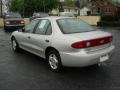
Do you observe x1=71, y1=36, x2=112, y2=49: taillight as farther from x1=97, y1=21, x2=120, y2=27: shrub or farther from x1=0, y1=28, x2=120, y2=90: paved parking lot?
x1=97, y1=21, x2=120, y2=27: shrub

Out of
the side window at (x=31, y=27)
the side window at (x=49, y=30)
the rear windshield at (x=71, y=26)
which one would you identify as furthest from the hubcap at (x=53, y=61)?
the side window at (x=31, y=27)

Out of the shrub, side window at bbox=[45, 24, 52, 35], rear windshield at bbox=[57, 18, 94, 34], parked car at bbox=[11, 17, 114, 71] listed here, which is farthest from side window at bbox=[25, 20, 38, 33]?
A: the shrub

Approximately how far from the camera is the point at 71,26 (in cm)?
671

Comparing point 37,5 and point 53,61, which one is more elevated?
point 37,5

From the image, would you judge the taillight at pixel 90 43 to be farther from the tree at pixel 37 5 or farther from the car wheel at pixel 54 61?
the tree at pixel 37 5

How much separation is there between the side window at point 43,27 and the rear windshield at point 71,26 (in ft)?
1.10

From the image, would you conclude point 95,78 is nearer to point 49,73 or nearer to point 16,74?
point 49,73

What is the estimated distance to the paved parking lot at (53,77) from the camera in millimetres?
5371

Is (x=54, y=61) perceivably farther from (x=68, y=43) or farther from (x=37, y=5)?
(x=37, y=5)

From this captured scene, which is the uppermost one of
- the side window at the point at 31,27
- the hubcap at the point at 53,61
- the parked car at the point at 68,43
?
the side window at the point at 31,27

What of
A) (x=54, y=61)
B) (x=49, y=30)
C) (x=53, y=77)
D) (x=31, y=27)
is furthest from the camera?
(x=31, y=27)

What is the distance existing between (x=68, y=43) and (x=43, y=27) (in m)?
1.48

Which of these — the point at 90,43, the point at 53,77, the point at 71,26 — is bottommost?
the point at 53,77

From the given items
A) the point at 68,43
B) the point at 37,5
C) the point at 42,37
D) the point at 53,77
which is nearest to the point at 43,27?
the point at 42,37
